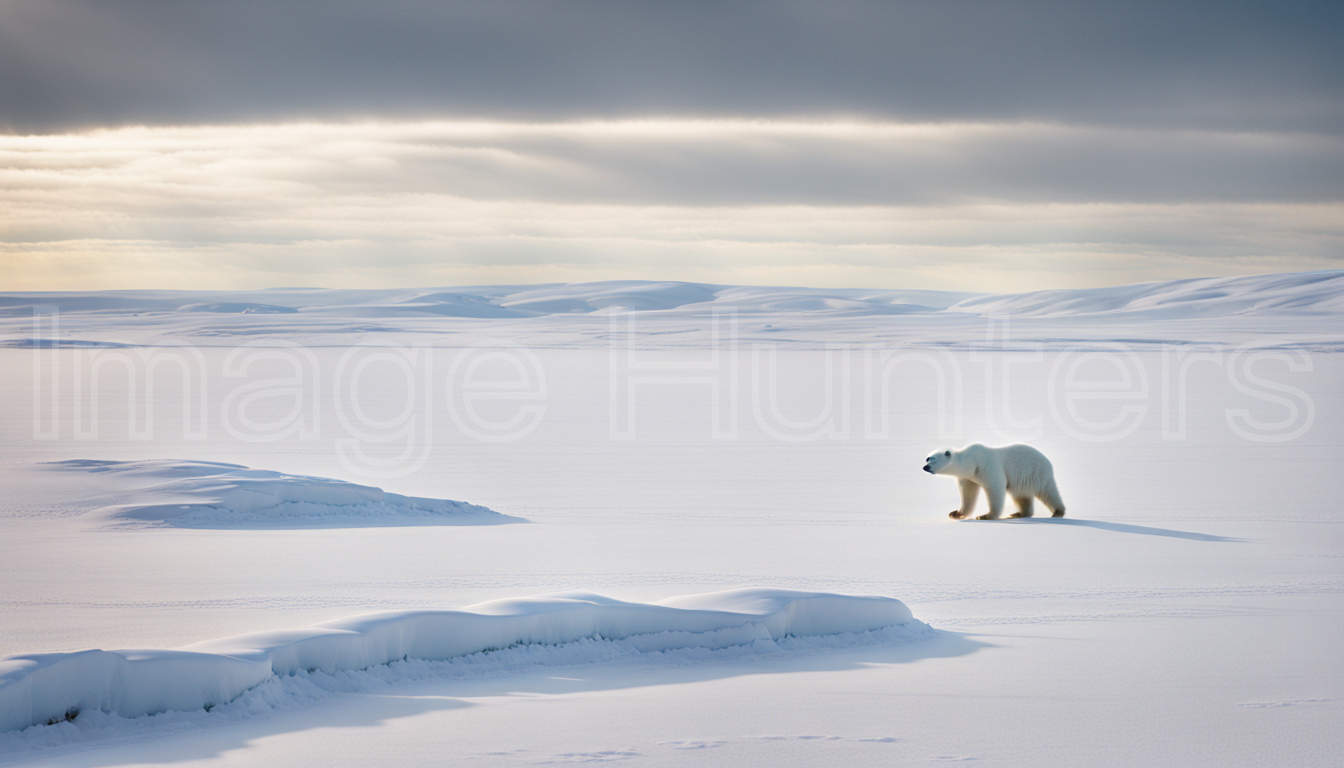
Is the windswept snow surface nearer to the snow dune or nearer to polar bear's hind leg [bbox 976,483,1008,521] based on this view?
the snow dune

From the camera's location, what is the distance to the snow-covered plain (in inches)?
122

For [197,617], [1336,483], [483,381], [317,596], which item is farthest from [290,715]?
[483,381]

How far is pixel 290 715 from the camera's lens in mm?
3242

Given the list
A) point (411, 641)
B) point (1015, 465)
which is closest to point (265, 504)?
point (411, 641)

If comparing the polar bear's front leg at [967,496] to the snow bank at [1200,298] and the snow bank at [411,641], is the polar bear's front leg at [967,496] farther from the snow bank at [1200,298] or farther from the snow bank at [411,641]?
the snow bank at [1200,298]

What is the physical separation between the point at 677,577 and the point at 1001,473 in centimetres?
346

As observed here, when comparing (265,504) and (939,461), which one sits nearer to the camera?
(265,504)

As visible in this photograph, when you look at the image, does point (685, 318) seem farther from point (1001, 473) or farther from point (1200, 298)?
point (1001, 473)

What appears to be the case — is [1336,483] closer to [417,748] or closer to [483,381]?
[417,748]

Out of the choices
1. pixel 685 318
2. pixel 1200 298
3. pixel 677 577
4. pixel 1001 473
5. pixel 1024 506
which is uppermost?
pixel 1200 298

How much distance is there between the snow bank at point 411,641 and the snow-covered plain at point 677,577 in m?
0.01

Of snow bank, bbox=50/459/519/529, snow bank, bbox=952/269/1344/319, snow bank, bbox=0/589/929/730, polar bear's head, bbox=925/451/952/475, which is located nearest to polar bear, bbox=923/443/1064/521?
polar bear's head, bbox=925/451/952/475

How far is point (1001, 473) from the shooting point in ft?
26.8

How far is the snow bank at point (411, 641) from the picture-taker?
3061mm
